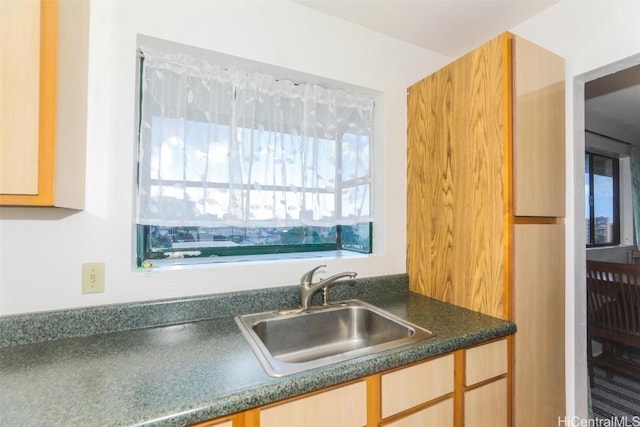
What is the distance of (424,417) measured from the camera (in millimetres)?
1071

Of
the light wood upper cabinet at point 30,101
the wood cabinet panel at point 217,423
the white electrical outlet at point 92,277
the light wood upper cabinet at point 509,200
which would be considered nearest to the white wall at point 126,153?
the white electrical outlet at point 92,277

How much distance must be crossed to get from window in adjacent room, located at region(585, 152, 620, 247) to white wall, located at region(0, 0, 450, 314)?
10.4ft

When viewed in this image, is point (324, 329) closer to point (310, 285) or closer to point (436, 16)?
point (310, 285)

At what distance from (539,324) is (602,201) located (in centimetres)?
322

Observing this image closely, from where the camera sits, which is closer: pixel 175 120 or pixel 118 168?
pixel 118 168

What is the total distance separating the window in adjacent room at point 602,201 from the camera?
337cm

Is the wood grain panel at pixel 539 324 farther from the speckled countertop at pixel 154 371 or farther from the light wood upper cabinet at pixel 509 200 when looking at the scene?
the speckled countertop at pixel 154 371

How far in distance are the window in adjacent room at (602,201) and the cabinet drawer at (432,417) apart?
3.38 metres

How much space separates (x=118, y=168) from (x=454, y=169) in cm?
154

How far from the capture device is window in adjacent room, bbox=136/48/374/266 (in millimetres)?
1336

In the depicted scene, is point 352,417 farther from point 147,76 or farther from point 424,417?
point 147,76

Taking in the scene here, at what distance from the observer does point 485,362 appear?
1.22 m

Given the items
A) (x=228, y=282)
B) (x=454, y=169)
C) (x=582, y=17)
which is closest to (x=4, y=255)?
(x=228, y=282)

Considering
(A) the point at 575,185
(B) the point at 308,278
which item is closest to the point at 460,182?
(A) the point at 575,185
